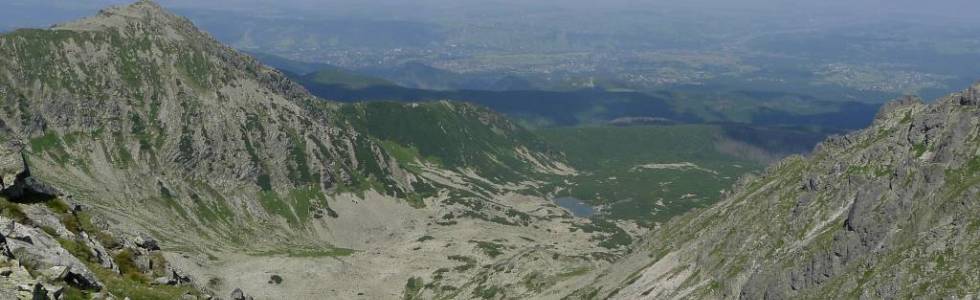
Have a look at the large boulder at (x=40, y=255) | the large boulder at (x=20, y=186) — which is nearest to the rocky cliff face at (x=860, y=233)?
the large boulder at (x=40, y=255)

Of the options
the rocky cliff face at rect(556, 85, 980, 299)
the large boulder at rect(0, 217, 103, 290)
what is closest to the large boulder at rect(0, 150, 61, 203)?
the large boulder at rect(0, 217, 103, 290)

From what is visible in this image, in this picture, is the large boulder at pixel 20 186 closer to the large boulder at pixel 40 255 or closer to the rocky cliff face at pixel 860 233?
the large boulder at pixel 40 255

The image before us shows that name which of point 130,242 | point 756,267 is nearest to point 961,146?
point 756,267

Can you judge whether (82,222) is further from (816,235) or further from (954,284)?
(816,235)

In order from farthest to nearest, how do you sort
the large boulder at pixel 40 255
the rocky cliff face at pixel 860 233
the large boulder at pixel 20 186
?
the rocky cliff face at pixel 860 233
the large boulder at pixel 20 186
the large boulder at pixel 40 255

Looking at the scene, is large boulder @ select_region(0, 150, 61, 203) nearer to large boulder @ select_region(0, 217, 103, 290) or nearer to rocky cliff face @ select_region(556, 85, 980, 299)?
large boulder @ select_region(0, 217, 103, 290)

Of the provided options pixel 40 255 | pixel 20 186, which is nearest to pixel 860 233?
pixel 20 186
